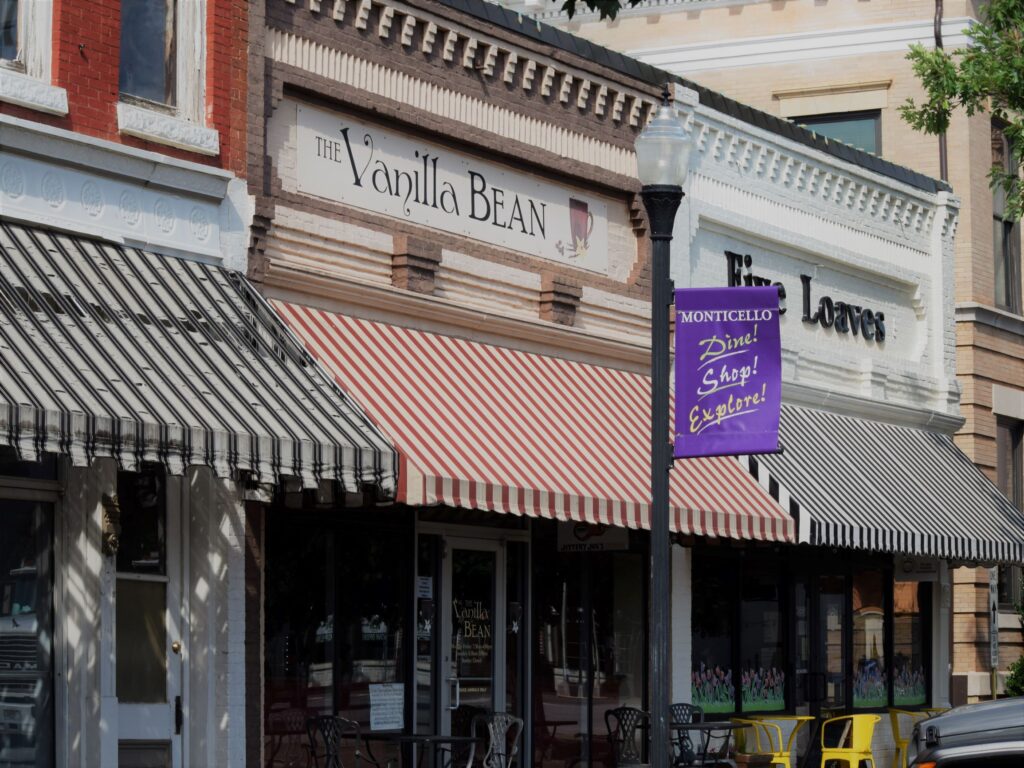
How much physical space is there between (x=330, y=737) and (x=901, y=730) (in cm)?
1056

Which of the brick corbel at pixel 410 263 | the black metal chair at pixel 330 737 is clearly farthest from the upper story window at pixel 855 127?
the black metal chair at pixel 330 737

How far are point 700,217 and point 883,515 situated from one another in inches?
146

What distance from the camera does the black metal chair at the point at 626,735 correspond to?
1745cm

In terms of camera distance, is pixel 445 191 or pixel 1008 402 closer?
pixel 445 191

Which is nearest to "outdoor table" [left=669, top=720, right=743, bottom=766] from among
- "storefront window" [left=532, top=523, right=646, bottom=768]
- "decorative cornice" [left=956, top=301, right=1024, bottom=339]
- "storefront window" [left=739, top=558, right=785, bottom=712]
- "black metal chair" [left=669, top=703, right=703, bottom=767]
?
"black metal chair" [left=669, top=703, right=703, bottom=767]

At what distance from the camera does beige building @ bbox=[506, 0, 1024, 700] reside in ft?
82.3

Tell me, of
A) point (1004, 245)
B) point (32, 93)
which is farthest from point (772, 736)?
point (32, 93)

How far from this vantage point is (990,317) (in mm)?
A: 25516

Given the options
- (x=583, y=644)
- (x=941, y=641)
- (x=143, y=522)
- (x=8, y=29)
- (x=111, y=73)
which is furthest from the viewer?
(x=941, y=641)

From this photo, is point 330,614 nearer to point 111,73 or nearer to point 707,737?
point 707,737

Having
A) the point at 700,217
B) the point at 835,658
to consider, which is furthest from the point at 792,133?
the point at 835,658

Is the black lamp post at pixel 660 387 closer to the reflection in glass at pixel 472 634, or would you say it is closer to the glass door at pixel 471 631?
the glass door at pixel 471 631

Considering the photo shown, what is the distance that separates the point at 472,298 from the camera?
52.1 feet

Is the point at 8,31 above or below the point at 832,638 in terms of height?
above
